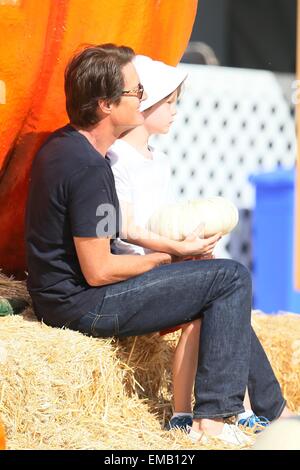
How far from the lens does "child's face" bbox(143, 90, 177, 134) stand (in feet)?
12.6

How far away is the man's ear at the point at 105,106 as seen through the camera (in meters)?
3.50

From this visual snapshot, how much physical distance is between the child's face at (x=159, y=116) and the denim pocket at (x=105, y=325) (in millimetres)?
824

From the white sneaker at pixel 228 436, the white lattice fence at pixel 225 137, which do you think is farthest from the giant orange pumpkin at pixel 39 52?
the white lattice fence at pixel 225 137

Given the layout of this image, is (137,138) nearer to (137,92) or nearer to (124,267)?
(137,92)

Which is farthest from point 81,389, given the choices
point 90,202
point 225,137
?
point 225,137

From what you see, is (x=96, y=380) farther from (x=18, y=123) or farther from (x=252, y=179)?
(x=252, y=179)

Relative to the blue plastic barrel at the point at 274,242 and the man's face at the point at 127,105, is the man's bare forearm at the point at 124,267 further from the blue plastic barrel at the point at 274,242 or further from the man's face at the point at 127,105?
the blue plastic barrel at the point at 274,242

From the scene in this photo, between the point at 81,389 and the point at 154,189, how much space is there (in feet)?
2.66

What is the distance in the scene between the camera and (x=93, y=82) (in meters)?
3.49

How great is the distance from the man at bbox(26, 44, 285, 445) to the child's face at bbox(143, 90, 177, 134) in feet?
0.96
